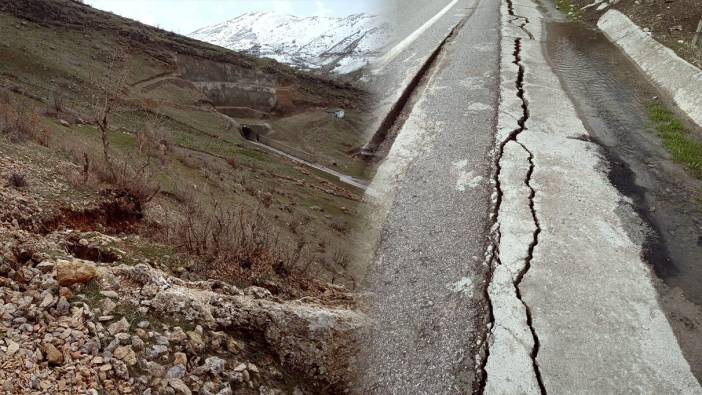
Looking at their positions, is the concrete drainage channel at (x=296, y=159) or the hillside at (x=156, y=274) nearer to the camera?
the hillside at (x=156, y=274)

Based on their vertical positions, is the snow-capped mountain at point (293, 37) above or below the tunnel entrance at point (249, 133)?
above

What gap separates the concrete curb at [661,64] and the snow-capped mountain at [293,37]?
2148 inches

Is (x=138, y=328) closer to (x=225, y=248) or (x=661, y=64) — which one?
(x=225, y=248)

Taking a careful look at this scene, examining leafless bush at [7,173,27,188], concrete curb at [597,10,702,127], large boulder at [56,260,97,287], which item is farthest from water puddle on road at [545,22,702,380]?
leafless bush at [7,173,27,188]

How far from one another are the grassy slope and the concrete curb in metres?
5.96

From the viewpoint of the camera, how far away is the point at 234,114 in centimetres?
3325

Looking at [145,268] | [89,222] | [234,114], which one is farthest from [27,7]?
[145,268]

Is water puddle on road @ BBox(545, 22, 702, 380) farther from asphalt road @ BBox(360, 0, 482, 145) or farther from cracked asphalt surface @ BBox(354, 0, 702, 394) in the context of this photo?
asphalt road @ BBox(360, 0, 482, 145)

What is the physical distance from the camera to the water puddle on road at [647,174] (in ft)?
12.0

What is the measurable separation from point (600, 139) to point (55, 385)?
21.7 feet

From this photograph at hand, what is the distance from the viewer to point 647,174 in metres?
5.39

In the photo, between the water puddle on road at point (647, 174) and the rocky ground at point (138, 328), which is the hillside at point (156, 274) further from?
the water puddle on road at point (647, 174)

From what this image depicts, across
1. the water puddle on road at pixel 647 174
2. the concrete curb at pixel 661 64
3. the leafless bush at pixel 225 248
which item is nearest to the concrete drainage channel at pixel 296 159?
the leafless bush at pixel 225 248

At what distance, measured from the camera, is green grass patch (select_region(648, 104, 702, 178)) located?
18.4ft
